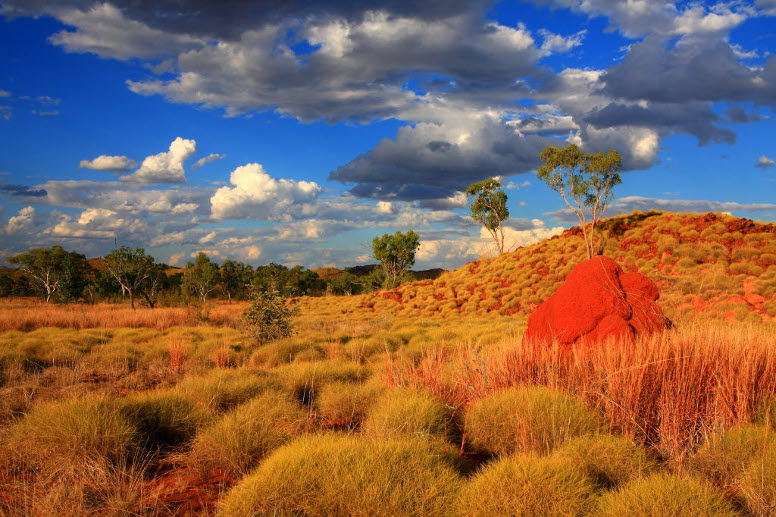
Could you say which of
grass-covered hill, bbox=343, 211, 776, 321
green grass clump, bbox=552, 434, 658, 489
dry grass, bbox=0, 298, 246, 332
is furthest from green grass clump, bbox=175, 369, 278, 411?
grass-covered hill, bbox=343, 211, 776, 321

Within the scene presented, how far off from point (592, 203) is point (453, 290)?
11.8 meters

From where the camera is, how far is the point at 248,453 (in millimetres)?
5164

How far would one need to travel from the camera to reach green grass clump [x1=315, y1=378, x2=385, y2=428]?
697 cm

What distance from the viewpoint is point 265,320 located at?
15.2 meters

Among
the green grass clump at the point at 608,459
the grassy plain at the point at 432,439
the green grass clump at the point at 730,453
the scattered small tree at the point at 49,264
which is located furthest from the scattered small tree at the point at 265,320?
the scattered small tree at the point at 49,264

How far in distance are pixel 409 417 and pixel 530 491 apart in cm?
216

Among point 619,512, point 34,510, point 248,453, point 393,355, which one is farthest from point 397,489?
point 393,355

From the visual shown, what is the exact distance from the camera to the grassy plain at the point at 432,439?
3.77 meters

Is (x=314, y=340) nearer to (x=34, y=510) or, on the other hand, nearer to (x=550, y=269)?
(x=34, y=510)

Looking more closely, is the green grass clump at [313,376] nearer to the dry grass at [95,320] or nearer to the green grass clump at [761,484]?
the green grass clump at [761,484]

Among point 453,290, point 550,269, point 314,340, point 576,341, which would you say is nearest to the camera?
point 576,341

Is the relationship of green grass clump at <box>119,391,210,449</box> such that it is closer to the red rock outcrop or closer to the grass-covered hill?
the red rock outcrop

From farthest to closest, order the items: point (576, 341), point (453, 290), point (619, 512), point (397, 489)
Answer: point (453, 290), point (576, 341), point (397, 489), point (619, 512)

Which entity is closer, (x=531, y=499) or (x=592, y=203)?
(x=531, y=499)
